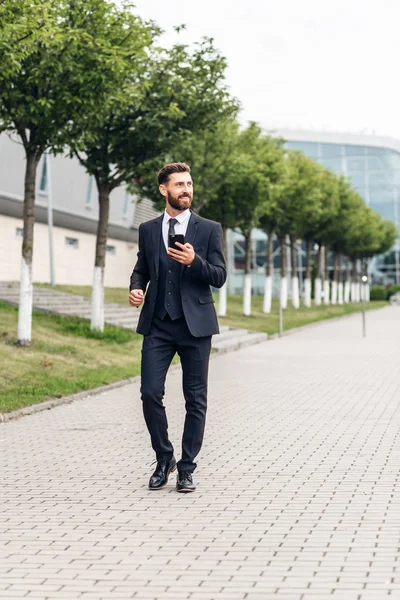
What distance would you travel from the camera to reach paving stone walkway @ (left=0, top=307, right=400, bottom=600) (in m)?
5.20

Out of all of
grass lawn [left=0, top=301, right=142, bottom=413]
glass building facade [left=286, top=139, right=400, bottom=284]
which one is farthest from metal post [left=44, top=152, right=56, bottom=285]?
glass building facade [left=286, top=139, right=400, bottom=284]

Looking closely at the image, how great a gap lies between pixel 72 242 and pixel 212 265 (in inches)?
1465

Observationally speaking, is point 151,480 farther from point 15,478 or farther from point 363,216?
point 363,216

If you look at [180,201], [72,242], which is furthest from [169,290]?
[72,242]

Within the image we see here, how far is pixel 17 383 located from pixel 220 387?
3.00 metres

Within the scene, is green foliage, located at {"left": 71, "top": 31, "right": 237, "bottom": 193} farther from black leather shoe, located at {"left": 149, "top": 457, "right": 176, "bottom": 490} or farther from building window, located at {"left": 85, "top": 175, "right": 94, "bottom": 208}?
building window, located at {"left": 85, "top": 175, "right": 94, "bottom": 208}

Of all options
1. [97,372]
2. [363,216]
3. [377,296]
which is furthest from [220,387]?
[377,296]

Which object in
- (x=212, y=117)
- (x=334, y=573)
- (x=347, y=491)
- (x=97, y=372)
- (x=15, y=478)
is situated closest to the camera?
(x=334, y=573)

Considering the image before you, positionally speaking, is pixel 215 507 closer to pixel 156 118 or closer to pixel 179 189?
pixel 179 189

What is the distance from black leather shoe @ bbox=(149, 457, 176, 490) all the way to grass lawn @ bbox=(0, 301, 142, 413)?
205 inches

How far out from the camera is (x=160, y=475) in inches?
303

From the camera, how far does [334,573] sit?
527 centimetres

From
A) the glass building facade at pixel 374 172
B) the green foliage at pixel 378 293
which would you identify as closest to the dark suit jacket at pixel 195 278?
the green foliage at pixel 378 293

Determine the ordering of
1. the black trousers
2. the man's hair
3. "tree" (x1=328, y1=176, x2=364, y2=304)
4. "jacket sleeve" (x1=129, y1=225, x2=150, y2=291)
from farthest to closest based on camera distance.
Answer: "tree" (x1=328, y1=176, x2=364, y2=304), "jacket sleeve" (x1=129, y1=225, x2=150, y2=291), the black trousers, the man's hair
